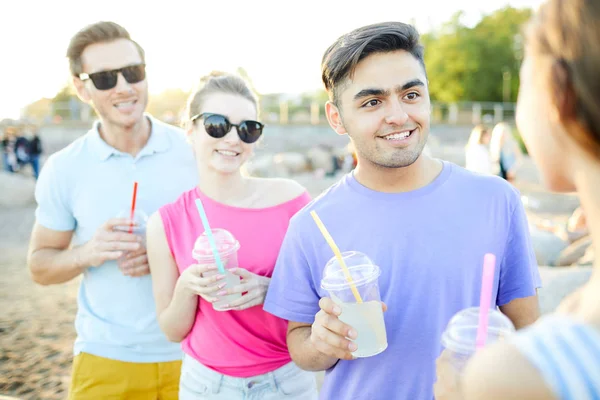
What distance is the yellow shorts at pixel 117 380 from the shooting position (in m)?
2.89

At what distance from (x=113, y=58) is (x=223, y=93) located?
36.3 inches

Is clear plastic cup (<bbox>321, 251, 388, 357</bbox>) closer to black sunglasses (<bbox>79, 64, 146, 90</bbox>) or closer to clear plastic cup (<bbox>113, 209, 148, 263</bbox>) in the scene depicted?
clear plastic cup (<bbox>113, 209, 148, 263</bbox>)

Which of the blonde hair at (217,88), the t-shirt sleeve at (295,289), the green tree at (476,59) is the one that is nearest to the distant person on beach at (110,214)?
the blonde hair at (217,88)

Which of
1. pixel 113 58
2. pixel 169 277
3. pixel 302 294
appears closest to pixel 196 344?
pixel 169 277

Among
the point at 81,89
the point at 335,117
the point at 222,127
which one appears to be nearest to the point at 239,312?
the point at 222,127

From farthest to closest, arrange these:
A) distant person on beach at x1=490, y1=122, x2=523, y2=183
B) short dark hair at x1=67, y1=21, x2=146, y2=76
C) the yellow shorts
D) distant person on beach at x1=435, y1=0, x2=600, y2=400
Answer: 1. distant person on beach at x1=490, y1=122, x2=523, y2=183
2. short dark hair at x1=67, y1=21, x2=146, y2=76
3. the yellow shorts
4. distant person on beach at x1=435, y1=0, x2=600, y2=400

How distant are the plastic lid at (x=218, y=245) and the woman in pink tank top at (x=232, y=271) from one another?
4 centimetres


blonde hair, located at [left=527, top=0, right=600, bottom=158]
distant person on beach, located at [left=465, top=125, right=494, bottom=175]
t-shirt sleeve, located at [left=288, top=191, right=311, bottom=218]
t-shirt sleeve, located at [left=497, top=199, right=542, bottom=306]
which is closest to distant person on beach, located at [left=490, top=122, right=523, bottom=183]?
distant person on beach, located at [left=465, top=125, right=494, bottom=175]

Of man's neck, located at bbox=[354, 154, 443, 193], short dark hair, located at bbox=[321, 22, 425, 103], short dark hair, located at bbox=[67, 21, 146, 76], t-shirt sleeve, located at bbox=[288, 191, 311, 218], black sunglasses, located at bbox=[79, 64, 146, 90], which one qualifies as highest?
short dark hair, located at bbox=[67, 21, 146, 76]

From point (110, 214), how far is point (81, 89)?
0.90 m

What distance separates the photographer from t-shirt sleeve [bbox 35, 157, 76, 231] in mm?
3021

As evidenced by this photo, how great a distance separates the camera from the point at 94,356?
2.95 metres

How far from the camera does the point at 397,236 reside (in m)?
1.97

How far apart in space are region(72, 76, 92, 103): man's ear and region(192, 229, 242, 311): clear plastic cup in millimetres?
1543
